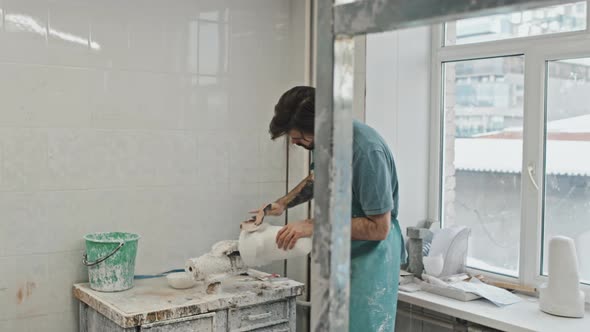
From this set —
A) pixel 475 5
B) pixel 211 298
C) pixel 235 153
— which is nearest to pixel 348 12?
pixel 475 5

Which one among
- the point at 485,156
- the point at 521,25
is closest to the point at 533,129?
the point at 485,156

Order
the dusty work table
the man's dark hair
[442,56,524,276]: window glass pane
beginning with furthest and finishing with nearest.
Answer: [442,56,524,276]: window glass pane, the dusty work table, the man's dark hair

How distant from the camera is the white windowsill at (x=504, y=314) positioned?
2600 mm

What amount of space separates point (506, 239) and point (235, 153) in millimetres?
1449

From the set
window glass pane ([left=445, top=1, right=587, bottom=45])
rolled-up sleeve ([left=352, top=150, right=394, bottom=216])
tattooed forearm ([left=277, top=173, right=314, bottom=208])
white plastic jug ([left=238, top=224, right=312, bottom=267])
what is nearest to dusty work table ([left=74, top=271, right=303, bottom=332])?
white plastic jug ([left=238, top=224, right=312, bottom=267])

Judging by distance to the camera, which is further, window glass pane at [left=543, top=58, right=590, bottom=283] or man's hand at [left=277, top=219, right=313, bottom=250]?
window glass pane at [left=543, top=58, right=590, bottom=283]

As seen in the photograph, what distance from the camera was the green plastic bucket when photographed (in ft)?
8.75

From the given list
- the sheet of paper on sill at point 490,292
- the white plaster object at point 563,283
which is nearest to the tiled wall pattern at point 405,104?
the sheet of paper on sill at point 490,292

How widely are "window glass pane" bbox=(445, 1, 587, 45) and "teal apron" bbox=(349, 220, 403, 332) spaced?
122 centimetres

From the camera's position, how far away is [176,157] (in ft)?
10.1

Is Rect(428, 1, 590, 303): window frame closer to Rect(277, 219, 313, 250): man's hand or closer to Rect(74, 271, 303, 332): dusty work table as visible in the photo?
Rect(74, 271, 303, 332): dusty work table

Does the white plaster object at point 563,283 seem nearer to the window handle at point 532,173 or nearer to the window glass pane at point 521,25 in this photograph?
the window handle at point 532,173

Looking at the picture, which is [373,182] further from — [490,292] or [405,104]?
[405,104]

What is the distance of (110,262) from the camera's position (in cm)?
267
